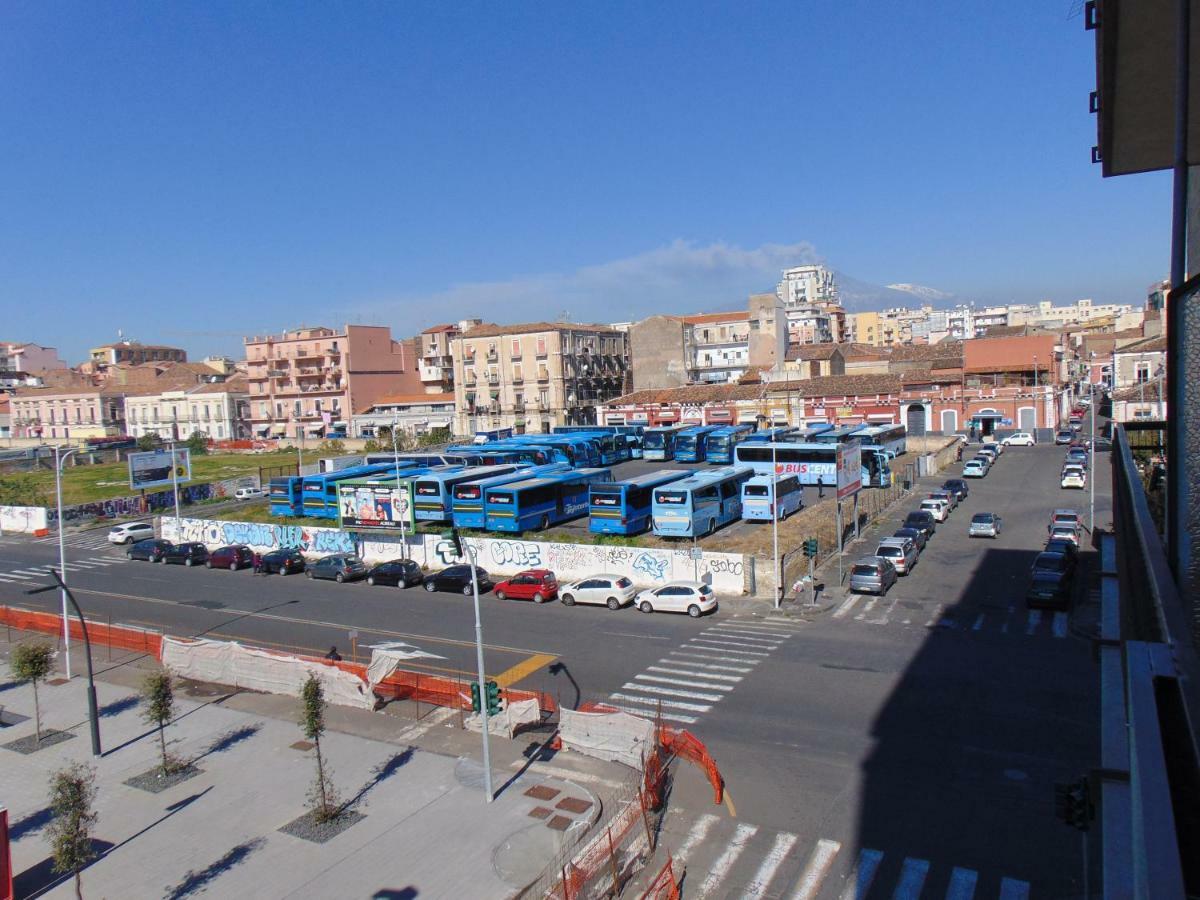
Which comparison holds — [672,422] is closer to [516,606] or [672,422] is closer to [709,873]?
[516,606]

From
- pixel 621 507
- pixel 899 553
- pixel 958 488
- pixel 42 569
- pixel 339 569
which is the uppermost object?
pixel 621 507

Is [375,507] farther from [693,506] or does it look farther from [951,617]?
[951,617]

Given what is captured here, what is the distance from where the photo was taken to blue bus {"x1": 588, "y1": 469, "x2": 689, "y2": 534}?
116 feet

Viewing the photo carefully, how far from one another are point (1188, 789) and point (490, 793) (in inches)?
524

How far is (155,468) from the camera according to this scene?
48688 millimetres

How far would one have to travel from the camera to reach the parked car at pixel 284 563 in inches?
1367

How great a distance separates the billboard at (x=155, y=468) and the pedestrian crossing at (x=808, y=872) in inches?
1607

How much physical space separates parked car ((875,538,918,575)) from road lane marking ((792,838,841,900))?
16.8 meters

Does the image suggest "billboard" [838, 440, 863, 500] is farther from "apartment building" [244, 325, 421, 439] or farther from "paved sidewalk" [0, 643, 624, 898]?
"apartment building" [244, 325, 421, 439]

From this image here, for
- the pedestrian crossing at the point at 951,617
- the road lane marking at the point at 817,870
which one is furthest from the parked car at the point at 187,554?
the road lane marking at the point at 817,870

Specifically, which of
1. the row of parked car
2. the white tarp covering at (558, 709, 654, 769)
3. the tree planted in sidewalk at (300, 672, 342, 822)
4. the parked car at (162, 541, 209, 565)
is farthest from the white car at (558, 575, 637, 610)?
the parked car at (162, 541, 209, 565)

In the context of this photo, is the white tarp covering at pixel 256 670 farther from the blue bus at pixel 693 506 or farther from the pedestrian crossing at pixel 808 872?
the blue bus at pixel 693 506

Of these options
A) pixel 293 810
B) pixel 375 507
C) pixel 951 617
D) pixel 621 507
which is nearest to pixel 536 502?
pixel 621 507

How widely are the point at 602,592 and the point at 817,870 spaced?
15.8m
